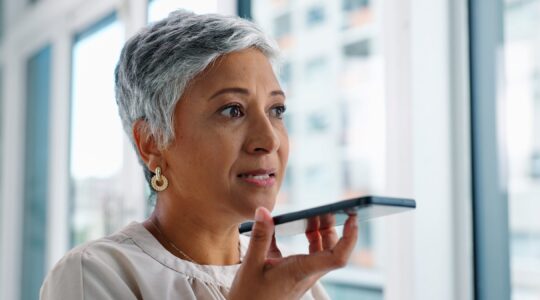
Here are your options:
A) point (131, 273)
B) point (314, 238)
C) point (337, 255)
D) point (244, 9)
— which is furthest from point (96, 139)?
point (337, 255)

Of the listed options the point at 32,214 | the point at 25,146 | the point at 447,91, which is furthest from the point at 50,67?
the point at 447,91

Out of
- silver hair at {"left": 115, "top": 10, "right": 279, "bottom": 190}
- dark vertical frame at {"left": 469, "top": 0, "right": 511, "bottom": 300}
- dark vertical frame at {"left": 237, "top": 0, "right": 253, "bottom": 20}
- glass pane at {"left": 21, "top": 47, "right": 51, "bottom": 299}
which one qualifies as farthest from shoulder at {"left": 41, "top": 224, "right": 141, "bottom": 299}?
glass pane at {"left": 21, "top": 47, "right": 51, "bottom": 299}

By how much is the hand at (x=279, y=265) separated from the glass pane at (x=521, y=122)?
2.39ft

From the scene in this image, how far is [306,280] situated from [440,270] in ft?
2.33

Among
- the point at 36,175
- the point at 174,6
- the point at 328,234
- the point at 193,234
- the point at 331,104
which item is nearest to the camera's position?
the point at 328,234

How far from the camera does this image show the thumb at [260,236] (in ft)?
3.03

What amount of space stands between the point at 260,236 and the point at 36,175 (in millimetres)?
3274

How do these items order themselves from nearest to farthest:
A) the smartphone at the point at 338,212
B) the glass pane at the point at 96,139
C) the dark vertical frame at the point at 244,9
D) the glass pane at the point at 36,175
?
the smartphone at the point at 338,212 → the dark vertical frame at the point at 244,9 → the glass pane at the point at 96,139 → the glass pane at the point at 36,175

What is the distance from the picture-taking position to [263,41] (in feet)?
3.80

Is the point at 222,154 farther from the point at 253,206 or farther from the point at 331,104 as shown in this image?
the point at 331,104

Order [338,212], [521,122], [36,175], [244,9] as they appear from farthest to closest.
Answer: [36,175] → [244,9] → [521,122] → [338,212]

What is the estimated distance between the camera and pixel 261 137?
3.54ft

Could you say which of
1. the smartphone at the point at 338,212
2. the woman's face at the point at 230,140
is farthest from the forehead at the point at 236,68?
the smartphone at the point at 338,212

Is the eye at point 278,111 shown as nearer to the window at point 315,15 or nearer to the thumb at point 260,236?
the thumb at point 260,236
